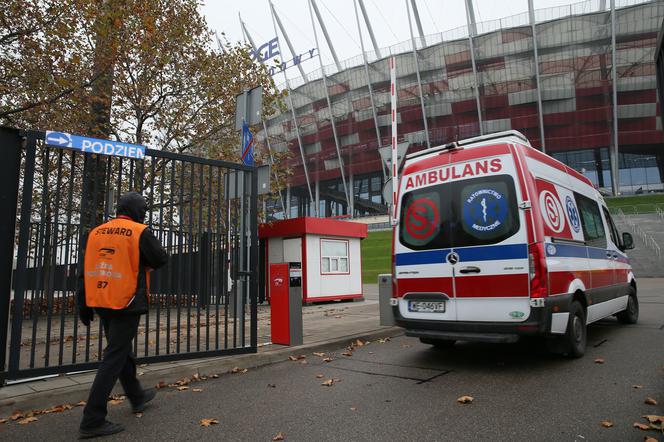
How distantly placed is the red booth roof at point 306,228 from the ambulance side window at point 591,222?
332 inches

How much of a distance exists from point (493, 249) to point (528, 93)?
45542 millimetres

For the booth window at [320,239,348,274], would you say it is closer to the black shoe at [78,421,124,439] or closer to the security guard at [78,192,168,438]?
the security guard at [78,192,168,438]

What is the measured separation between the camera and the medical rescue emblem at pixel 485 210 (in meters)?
5.21

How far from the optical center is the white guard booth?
14.1 meters

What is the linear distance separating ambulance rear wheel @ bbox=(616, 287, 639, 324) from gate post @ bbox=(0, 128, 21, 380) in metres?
9.38

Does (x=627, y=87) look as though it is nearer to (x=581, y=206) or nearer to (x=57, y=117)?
(x=581, y=206)

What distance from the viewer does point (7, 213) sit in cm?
449

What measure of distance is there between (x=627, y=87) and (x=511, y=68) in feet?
35.7

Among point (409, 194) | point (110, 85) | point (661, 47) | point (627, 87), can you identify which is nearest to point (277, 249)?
point (110, 85)

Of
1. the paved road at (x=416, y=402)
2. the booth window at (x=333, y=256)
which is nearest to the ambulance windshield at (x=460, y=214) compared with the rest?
the paved road at (x=416, y=402)

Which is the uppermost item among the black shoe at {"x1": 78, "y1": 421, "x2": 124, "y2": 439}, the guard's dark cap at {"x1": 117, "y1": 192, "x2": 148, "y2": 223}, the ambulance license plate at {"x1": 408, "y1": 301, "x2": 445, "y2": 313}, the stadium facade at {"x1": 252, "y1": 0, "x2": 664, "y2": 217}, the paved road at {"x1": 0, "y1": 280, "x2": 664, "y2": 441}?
the stadium facade at {"x1": 252, "y1": 0, "x2": 664, "y2": 217}

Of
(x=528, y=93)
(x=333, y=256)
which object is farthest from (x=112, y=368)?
(x=528, y=93)

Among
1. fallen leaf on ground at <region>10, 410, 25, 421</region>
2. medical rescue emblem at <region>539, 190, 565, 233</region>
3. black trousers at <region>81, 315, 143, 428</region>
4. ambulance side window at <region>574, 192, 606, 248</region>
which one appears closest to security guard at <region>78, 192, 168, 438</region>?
black trousers at <region>81, 315, 143, 428</region>

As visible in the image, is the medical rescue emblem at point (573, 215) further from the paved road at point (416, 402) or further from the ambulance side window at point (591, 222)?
the paved road at point (416, 402)
